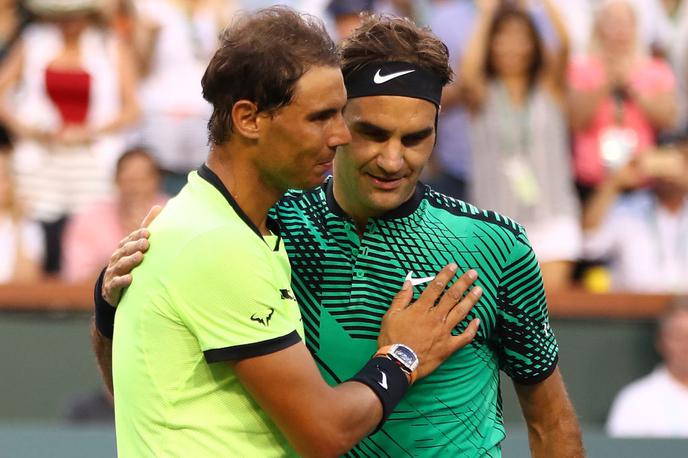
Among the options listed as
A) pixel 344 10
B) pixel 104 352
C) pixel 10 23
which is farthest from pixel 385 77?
pixel 10 23

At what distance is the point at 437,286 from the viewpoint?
300 centimetres

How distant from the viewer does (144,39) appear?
6.84 metres

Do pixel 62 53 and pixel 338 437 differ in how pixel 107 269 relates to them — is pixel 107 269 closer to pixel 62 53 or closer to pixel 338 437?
pixel 338 437

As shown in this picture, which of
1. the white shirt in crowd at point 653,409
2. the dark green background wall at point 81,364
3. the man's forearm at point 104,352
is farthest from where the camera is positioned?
the dark green background wall at point 81,364

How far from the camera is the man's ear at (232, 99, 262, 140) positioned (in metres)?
2.70

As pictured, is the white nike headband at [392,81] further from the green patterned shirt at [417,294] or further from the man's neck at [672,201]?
the man's neck at [672,201]

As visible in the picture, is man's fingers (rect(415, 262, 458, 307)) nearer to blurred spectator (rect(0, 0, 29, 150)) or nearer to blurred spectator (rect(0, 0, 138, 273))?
blurred spectator (rect(0, 0, 138, 273))

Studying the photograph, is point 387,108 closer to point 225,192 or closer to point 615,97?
point 225,192

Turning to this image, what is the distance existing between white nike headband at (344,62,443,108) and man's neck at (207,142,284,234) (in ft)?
1.33

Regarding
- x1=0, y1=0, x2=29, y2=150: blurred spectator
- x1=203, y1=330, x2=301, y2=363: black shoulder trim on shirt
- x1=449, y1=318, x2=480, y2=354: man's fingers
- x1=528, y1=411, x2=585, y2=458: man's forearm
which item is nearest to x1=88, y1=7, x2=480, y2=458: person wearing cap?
x1=203, y1=330, x2=301, y2=363: black shoulder trim on shirt

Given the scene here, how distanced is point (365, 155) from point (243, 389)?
684mm

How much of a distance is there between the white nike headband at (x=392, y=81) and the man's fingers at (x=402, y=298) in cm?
47

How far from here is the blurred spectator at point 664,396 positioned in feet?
19.3

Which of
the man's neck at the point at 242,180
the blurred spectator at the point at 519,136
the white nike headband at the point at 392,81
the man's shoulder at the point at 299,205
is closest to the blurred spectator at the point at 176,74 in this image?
the blurred spectator at the point at 519,136
